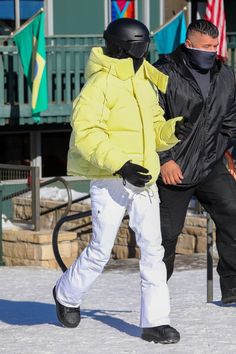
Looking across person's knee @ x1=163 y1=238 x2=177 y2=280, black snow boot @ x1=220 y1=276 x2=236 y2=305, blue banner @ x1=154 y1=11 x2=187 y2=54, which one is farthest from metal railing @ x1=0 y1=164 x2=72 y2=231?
person's knee @ x1=163 y1=238 x2=177 y2=280

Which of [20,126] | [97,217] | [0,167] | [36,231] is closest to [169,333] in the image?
Answer: [97,217]

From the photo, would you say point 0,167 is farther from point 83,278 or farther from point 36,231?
point 83,278

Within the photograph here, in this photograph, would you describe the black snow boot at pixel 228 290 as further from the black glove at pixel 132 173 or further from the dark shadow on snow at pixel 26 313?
the black glove at pixel 132 173

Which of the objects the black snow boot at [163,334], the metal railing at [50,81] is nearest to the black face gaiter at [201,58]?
the black snow boot at [163,334]

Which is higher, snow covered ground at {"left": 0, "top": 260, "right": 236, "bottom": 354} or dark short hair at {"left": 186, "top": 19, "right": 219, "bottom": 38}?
dark short hair at {"left": 186, "top": 19, "right": 219, "bottom": 38}

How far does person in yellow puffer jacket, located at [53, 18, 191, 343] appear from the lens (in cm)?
673

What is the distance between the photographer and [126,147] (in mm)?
6809

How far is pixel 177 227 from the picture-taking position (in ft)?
25.3

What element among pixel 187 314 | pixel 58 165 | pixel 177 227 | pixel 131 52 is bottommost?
pixel 58 165

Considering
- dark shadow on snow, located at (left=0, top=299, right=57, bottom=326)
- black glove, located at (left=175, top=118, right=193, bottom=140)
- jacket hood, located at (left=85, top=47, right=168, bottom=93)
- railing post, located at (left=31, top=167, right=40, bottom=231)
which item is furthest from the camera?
railing post, located at (left=31, top=167, right=40, bottom=231)

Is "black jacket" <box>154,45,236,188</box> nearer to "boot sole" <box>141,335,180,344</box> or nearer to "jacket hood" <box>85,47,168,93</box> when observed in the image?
"jacket hood" <box>85,47,168,93</box>

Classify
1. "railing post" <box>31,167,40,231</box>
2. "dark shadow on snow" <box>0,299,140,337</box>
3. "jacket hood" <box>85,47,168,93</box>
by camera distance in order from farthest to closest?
"railing post" <box>31,167,40,231</box> < "dark shadow on snow" <box>0,299,140,337</box> < "jacket hood" <box>85,47,168,93</box>

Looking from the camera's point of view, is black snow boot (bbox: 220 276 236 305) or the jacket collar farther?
black snow boot (bbox: 220 276 236 305)

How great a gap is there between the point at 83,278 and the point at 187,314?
1043mm
